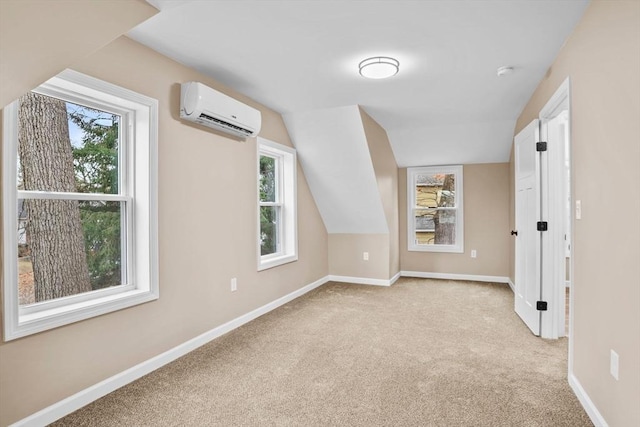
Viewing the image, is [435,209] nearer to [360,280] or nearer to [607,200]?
[360,280]

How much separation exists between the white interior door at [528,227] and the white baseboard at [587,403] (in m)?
0.98

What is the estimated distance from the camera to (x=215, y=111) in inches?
113

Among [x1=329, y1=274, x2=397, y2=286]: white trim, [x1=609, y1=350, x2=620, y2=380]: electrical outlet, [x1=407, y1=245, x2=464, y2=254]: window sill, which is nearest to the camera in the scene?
[x1=609, y1=350, x2=620, y2=380]: electrical outlet

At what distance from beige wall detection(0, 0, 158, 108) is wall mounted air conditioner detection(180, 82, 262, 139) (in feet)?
3.48

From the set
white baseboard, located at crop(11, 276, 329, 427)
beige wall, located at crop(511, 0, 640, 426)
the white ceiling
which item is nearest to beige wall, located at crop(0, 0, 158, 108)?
the white ceiling

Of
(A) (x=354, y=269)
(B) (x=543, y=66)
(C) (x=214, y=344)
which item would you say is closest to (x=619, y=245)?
(B) (x=543, y=66)

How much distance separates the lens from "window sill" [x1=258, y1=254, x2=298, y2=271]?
391 centimetres

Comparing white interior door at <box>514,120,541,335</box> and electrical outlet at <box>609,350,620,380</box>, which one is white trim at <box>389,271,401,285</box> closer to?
white interior door at <box>514,120,541,335</box>

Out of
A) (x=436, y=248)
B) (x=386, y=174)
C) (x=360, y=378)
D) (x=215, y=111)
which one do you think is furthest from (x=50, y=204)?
(x=436, y=248)

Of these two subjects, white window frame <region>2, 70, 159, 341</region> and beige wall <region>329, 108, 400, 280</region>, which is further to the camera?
beige wall <region>329, 108, 400, 280</region>

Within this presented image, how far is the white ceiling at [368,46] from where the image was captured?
6.75 ft

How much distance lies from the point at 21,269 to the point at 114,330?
640 mm

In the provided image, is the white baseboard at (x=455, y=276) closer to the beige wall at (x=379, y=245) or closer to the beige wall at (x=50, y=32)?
the beige wall at (x=379, y=245)

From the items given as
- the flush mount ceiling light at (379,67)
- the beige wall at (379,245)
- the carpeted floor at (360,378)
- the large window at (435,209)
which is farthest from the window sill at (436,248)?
the flush mount ceiling light at (379,67)
